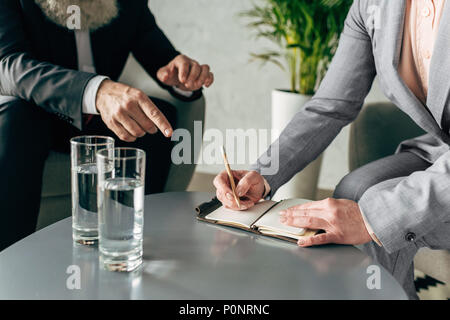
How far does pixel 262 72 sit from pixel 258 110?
0.21 meters

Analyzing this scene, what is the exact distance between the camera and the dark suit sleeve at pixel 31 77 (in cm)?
125

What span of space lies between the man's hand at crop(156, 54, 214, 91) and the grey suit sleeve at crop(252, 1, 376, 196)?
0.35 m

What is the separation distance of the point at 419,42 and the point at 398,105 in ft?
0.55

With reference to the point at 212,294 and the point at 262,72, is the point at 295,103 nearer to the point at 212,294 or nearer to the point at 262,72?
the point at 262,72

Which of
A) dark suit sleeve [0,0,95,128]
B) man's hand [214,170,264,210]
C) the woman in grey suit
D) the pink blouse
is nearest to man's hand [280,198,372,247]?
the woman in grey suit

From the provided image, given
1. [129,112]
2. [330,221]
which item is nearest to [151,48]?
[129,112]

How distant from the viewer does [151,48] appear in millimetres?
1661

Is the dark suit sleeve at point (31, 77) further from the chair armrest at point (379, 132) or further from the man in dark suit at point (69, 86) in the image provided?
the chair armrest at point (379, 132)

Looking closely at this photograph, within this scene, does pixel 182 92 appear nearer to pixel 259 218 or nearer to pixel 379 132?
pixel 379 132

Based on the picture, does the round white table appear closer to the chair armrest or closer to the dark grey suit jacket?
the dark grey suit jacket

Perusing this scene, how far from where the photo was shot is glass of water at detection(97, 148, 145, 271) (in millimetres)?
667

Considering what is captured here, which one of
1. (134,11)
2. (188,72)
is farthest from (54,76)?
(134,11)

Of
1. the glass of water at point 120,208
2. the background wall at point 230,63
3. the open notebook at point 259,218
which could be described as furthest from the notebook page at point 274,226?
the background wall at point 230,63

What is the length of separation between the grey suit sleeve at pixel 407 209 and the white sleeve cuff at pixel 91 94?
2.41 feet
